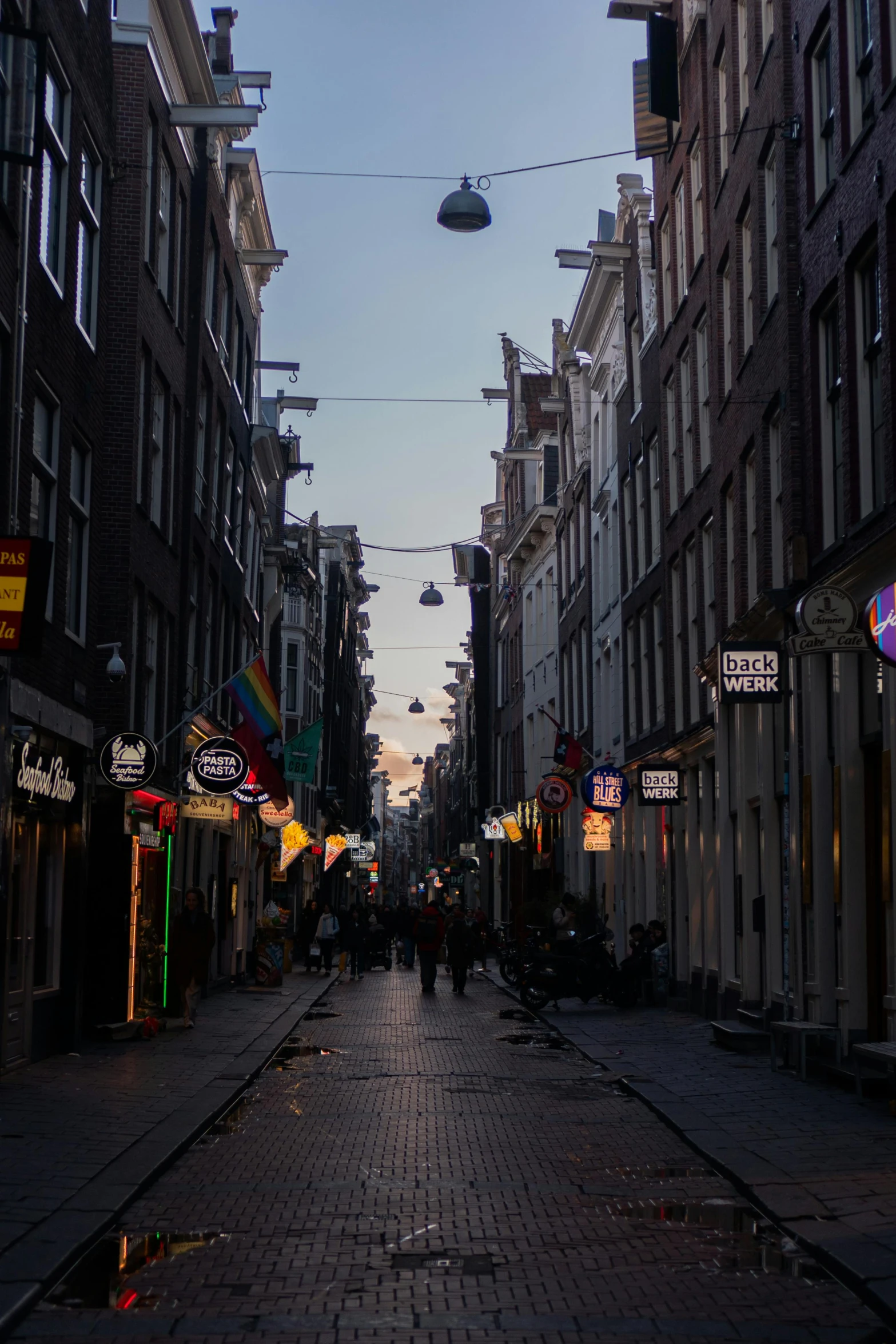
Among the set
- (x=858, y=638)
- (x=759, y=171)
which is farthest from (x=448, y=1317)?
(x=759, y=171)

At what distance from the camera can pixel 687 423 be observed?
27.1m

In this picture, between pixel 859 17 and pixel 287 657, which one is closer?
pixel 859 17

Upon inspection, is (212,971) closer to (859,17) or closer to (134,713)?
(134,713)

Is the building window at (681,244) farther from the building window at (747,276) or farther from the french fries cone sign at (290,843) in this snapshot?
the french fries cone sign at (290,843)

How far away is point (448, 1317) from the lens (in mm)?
6516

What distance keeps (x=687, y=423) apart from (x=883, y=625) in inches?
680

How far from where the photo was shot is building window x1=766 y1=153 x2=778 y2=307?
2009 cm

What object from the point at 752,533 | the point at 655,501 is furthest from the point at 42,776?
the point at 655,501

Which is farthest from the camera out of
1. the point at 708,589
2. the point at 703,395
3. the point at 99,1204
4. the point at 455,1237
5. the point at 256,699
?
the point at 256,699

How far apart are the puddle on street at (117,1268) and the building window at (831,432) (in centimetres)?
1146

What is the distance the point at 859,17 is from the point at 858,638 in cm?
693

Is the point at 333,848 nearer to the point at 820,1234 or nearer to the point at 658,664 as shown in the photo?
the point at 658,664

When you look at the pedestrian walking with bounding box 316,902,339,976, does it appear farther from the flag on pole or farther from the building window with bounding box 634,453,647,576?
the flag on pole

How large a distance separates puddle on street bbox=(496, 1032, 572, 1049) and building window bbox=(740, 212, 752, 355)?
9.71 meters
